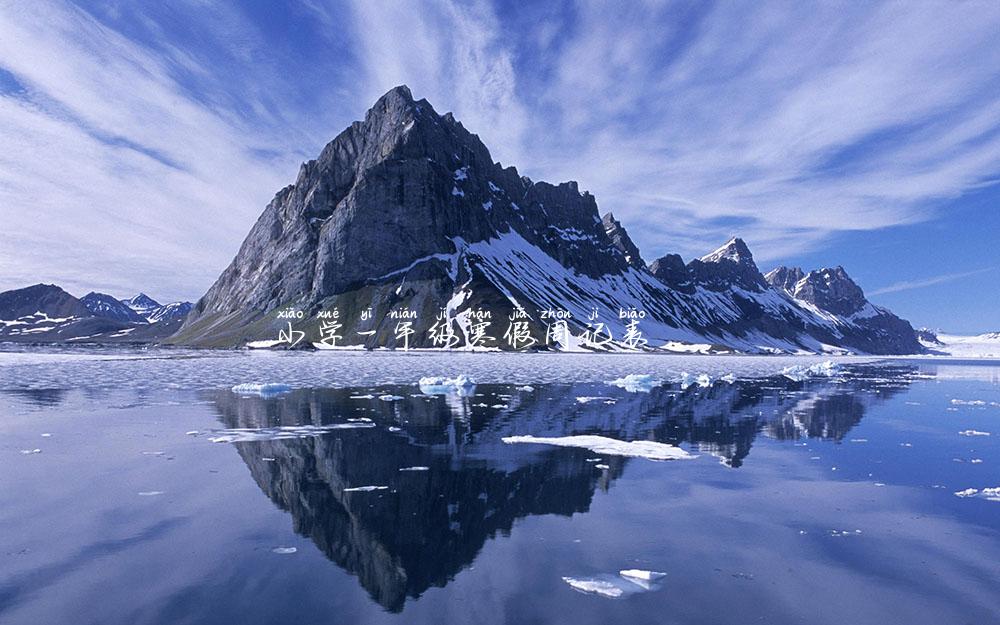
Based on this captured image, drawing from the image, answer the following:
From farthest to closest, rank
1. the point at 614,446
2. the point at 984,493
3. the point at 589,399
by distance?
1. the point at 589,399
2. the point at 614,446
3. the point at 984,493

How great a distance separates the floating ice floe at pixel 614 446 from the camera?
82.1 feet

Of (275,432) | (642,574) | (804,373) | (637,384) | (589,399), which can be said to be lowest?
(642,574)

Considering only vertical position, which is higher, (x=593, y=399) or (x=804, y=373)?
(x=804, y=373)

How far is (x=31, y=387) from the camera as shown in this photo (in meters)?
49.8

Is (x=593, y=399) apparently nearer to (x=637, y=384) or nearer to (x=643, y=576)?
(x=637, y=384)

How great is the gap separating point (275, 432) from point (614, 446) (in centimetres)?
1700

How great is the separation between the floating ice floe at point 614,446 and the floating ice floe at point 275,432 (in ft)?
30.7

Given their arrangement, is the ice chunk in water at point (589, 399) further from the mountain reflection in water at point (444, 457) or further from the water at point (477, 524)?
the water at point (477, 524)

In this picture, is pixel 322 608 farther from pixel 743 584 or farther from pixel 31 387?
pixel 31 387

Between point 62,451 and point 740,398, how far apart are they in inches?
1935

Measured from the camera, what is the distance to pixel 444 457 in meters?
23.9

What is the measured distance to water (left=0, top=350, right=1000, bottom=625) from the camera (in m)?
11.2

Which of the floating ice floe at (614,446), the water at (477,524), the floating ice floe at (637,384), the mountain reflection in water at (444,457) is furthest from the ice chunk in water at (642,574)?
the floating ice floe at (637,384)

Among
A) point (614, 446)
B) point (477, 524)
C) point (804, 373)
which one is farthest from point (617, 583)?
point (804, 373)
